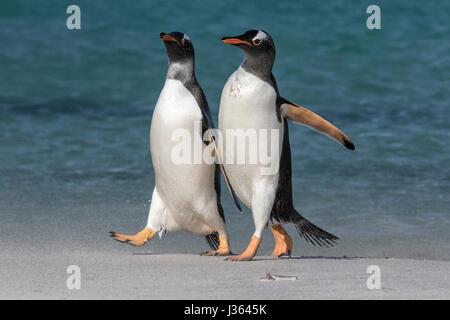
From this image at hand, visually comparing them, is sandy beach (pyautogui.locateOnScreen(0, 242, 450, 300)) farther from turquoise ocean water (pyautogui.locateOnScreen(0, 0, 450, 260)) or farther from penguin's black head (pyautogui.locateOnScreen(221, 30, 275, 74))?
penguin's black head (pyautogui.locateOnScreen(221, 30, 275, 74))

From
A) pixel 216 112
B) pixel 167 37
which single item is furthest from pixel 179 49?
pixel 216 112

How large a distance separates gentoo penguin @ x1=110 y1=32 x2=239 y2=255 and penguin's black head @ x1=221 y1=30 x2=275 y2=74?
0.39m

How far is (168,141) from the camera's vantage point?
5473 mm

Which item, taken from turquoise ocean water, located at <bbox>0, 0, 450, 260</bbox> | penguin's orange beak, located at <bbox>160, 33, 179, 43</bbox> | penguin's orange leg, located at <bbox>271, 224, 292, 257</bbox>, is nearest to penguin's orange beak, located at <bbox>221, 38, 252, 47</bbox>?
penguin's orange beak, located at <bbox>160, 33, 179, 43</bbox>

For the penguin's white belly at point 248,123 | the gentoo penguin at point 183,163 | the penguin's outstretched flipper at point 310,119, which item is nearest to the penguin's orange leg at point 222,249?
the gentoo penguin at point 183,163

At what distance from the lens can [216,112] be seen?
1157 centimetres

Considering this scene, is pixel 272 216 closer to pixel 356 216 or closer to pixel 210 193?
pixel 210 193

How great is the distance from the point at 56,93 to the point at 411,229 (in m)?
7.35

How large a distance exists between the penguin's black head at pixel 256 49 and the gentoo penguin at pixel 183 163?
0.39 meters

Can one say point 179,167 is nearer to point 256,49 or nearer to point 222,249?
point 222,249

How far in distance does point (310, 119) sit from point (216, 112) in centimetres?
618

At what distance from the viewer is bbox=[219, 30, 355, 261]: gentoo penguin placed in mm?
5262
